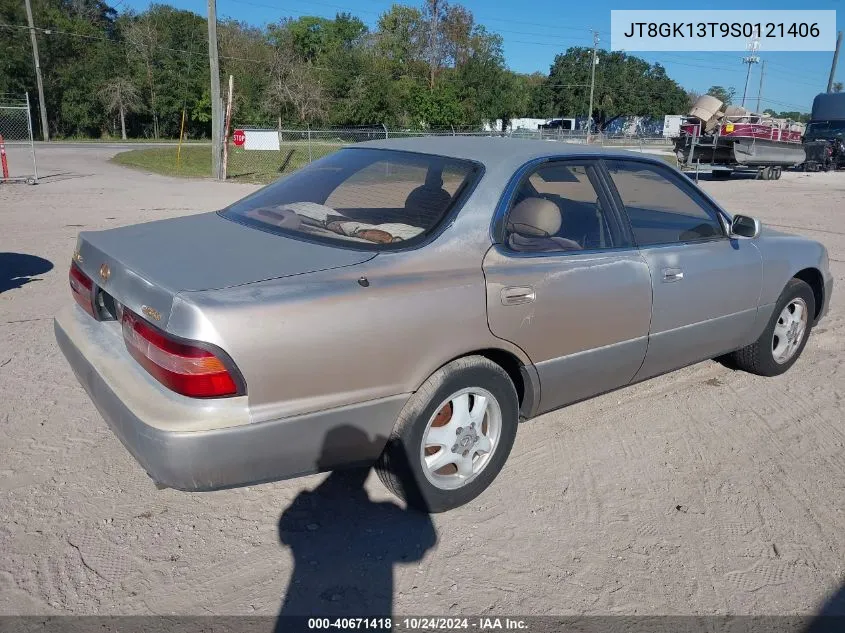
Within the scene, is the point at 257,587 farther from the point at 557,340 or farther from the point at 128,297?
the point at 557,340

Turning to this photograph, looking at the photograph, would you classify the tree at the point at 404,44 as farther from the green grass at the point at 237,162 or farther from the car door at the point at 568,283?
the car door at the point at 568,283

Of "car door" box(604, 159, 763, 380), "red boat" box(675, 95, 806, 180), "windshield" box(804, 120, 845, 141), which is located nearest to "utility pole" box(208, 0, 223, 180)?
"red boat" box(675, 95, 806, 180)

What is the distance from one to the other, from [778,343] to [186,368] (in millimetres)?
4132

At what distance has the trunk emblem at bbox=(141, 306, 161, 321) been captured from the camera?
2.40 m

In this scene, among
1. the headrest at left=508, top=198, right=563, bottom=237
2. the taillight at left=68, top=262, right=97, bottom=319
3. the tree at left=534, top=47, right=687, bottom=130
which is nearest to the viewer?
the taillight at left=68, top=262, right=97, bottom=319

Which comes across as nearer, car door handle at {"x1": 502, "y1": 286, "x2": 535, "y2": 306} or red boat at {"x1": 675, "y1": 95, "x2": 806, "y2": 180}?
car door handle at {"x1": 502, "y1": 286, "x2": 535, "y2": 306}

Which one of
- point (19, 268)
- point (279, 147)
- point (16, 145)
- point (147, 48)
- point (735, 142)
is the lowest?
point (19, 268)

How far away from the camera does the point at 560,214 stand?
3.53 m

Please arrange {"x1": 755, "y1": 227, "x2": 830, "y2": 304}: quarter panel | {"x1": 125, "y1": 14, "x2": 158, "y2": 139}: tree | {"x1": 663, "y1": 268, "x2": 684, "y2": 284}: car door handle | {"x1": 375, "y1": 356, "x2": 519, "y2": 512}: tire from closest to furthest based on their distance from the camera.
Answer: {"x1": 375, "y1": 356, "x2": 519, "y2": 512}: tire
{"x1": 663, "y1": 268, "x2": 684, "y2": 284}: car door handle
{"x1": 755, "y1": 227, "x2": 830, "y2": 304}: quarter panel
{"x1": 125, "y1": 14, "x2": 158, "y2": 139}: tree

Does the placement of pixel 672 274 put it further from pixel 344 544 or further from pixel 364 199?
pixel 344 544

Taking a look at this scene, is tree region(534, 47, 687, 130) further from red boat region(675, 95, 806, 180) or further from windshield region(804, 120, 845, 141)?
red boat region(675, 95, 806, 180)

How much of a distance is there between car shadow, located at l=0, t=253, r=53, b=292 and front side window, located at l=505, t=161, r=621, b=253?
215 inches

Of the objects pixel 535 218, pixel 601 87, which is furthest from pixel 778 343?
pixel 601 87

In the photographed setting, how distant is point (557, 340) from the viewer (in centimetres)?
324
